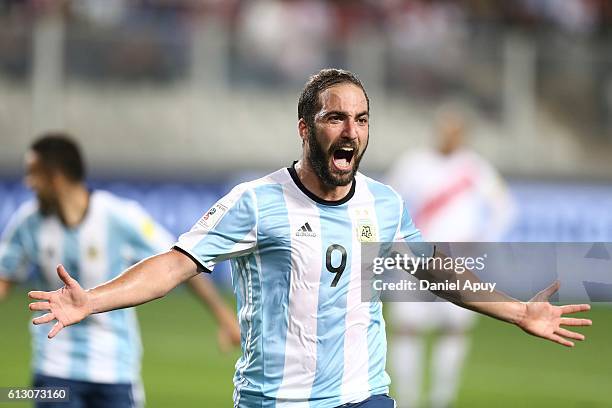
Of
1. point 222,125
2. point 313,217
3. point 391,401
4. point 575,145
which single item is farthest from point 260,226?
point 575,145

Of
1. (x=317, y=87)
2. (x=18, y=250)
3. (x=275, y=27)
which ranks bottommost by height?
(x=18, y=250)

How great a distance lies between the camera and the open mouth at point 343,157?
4.79m

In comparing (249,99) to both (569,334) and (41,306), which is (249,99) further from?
(41,306)

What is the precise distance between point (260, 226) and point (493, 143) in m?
12.5

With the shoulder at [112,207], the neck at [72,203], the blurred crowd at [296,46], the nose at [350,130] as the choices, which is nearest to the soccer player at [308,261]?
the nose at [350,130]

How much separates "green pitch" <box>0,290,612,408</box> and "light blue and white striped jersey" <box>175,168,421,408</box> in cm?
531

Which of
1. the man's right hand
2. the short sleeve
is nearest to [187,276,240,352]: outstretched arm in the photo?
the short sleeve

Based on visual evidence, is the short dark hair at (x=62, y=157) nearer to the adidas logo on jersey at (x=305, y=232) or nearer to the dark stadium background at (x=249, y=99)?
the adidas logo on jersey at (x=305, y=232)

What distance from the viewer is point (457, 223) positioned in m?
11.4

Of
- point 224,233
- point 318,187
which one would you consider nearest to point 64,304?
point 224,233

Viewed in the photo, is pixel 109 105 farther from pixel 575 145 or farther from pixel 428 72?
pixel 575 145

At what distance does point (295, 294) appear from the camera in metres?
4.81

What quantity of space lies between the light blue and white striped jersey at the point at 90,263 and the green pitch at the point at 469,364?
137 inches

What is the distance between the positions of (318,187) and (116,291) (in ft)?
3.13
